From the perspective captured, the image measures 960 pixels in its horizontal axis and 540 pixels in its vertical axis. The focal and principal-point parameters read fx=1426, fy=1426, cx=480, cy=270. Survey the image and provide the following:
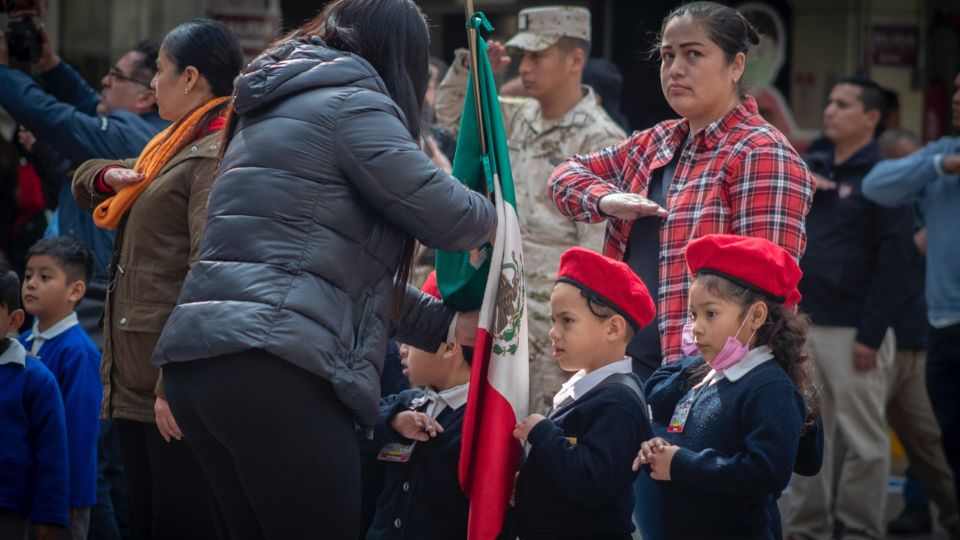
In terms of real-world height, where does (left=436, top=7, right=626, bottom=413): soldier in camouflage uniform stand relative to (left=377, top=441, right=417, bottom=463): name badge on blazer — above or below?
above

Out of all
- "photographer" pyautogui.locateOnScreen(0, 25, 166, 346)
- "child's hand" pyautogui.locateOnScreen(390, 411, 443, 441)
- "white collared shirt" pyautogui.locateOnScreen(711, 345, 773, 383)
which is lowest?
"child's hand" pyautogui.locateOnScreen(390, 411, 443, 441)

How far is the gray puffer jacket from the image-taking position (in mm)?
3391

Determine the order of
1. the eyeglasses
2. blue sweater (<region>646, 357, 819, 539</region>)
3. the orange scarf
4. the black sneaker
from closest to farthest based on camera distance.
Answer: blue sweater (<region>646, 357, 819, 539</region>), the orange scarf, the eyeglasses, the black sneaker

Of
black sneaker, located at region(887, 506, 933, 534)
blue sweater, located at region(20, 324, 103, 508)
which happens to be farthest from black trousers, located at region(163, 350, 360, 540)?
black sneaker, located at region(887, 506, 933, 534)

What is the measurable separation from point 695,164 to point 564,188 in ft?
1.47

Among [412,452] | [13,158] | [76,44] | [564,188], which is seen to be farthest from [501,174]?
[76,44]

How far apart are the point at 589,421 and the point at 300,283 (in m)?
1.07

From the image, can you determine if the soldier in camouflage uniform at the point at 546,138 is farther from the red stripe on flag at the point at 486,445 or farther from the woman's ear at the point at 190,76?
the red stripe on flag at the point at 486,445

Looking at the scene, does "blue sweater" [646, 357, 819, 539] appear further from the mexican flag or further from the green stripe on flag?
the green stripe on flag

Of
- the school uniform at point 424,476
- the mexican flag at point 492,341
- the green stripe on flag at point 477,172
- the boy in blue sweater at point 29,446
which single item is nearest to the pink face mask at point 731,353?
the mexican flag at point 492,341

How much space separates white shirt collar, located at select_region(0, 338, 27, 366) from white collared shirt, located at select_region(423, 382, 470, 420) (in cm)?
151

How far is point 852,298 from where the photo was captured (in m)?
7.26

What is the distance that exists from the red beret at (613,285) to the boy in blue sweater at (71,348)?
223 centimetres

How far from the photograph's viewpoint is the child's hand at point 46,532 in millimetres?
4988
